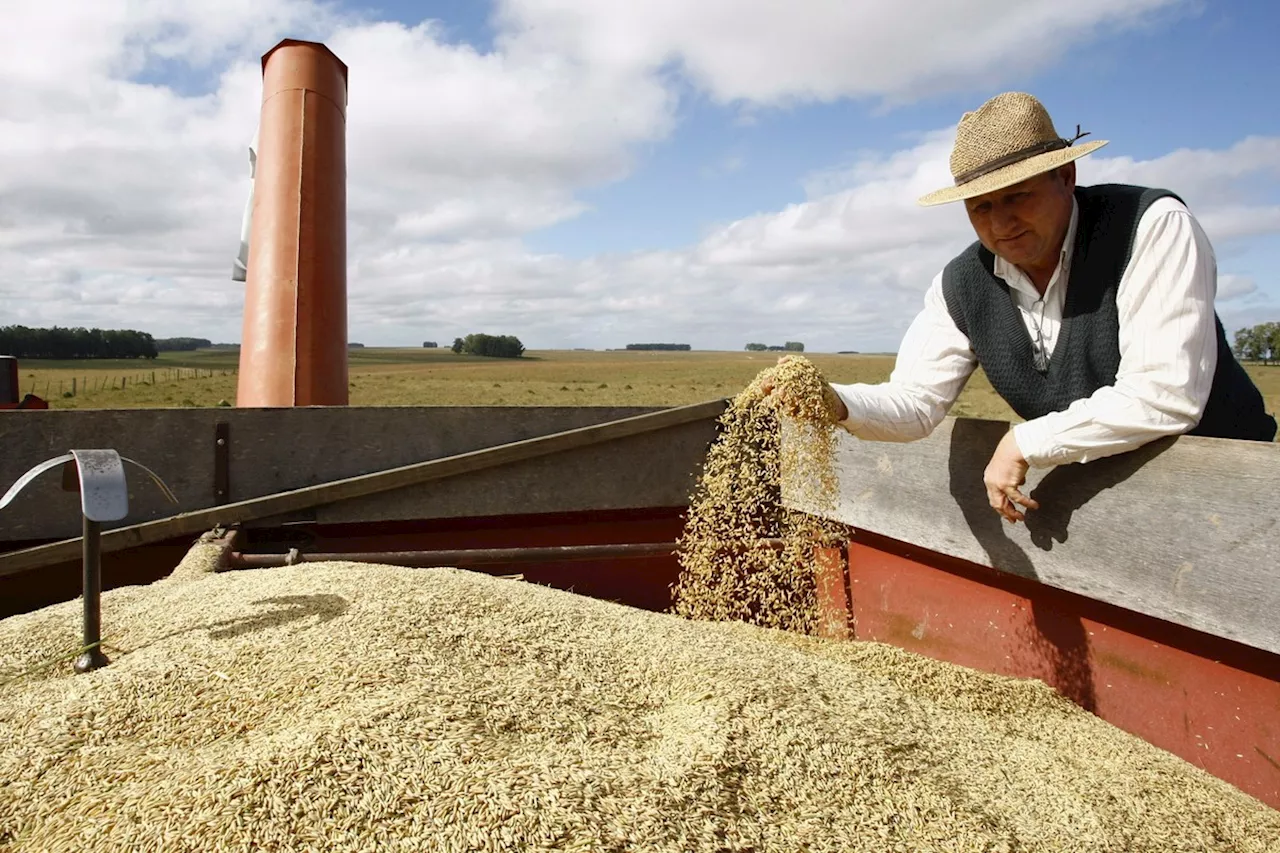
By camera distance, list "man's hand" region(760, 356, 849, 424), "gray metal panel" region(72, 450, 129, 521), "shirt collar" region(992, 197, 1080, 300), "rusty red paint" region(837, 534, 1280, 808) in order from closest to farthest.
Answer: "gray metal panel" region(72, 450, 129, 521)
"rusty red paint" region(837, 534, 1280, 808)
"shirt collar" region(992, 197, 1080, 300)
"man's hand" region(760, 356, 849, 424)

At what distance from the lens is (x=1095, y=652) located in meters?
2.08

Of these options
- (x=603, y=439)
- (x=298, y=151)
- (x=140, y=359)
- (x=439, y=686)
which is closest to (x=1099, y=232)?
(x=603, y=439)

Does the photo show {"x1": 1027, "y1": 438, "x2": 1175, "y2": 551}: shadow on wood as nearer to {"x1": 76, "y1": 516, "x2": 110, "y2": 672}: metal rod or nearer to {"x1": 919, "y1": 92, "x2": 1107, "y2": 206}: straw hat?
{"x1": 919, "y1": 92, "x2": 1107, "y2": 206}: straw hat

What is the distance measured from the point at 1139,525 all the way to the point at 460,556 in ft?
6.13

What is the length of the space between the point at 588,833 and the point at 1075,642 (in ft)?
5.03

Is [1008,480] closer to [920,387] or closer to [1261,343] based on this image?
[920,387]

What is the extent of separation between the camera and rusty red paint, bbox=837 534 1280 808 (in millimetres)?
1760

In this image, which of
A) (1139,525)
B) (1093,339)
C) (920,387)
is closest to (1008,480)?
(1139,525)

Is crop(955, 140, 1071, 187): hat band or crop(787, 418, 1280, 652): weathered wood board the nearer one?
crop(787, 418, 1280, 652): weathered wood board

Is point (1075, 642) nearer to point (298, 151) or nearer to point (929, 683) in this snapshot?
point (929, 683)

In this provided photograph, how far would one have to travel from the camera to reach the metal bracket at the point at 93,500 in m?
1.44

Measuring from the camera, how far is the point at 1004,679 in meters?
2.17

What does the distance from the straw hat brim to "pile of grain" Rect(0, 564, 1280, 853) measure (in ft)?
4.09

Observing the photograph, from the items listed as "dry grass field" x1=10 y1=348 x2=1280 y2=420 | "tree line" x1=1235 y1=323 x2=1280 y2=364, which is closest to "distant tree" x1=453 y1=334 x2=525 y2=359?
"dry grass field" x1=10 y1=348 x2=1280 y2=420
